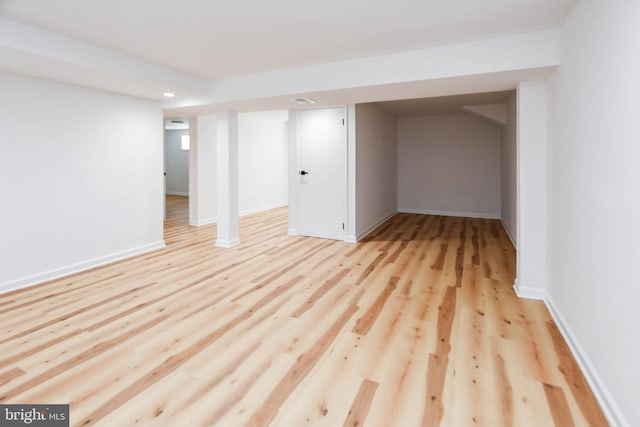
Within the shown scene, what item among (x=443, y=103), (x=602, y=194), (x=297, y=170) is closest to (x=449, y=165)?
(x=443, y=103)

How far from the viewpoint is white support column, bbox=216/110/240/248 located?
4.98 meters

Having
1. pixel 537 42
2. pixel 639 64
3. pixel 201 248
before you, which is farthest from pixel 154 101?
pixel 639 64

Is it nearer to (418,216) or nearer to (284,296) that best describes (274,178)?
(418,216)

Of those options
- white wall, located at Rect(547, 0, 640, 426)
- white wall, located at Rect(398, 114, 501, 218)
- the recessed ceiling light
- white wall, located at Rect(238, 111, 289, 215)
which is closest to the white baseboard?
the recessed ceiling light

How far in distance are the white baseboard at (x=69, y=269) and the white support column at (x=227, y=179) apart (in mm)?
1003

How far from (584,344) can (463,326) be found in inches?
28.6

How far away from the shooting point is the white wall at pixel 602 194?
1.45m

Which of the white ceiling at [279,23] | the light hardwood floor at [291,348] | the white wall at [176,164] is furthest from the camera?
the white wall at [176,164]

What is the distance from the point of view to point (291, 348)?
2215mm

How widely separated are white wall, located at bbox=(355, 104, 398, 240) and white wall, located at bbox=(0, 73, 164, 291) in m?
3.03

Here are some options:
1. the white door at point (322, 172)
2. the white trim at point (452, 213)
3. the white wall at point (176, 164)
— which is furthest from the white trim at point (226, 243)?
the white wall at point (176, 164)

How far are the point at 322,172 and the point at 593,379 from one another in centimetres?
424

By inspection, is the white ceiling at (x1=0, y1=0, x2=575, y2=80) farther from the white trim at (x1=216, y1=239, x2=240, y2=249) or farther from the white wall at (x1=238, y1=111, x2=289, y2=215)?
the white wall at (x1=238, y1=111, x2=289, y2=215)

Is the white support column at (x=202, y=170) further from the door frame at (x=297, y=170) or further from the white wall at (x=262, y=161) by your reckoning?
the door frame at (x=297, y=170)
